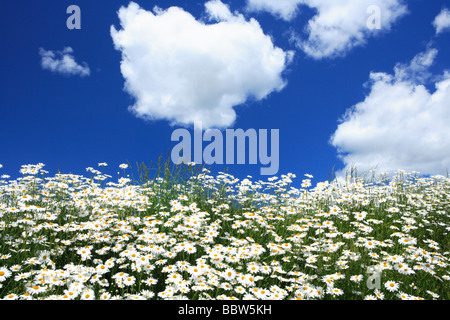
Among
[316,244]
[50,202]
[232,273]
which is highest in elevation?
[50,202]

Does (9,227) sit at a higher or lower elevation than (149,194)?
lower

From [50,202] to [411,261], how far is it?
6.76 meters

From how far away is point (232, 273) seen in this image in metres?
4.20

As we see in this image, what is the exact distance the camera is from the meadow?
4055mm

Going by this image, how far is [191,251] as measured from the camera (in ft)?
14.9

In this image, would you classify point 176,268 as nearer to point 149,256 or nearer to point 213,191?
point 149,256

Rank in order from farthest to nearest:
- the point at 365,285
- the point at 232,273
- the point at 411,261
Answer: the point at 411,261, the point at 365,285, the point at 232,273

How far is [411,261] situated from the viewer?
5172 millimetres

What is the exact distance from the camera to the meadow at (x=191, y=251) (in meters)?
4.05

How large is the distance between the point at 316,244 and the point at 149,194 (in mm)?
3893

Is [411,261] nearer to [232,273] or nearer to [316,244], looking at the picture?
[316,244]
